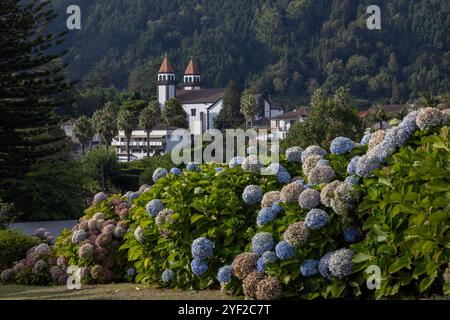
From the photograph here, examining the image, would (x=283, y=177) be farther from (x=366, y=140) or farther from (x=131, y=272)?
(x=131, y=272)

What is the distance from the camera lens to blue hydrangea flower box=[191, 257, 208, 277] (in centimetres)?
785

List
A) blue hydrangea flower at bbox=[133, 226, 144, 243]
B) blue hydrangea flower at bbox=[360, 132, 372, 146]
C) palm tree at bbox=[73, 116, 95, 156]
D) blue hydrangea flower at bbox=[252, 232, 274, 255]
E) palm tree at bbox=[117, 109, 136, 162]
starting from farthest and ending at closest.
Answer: palm tree at bbox=[117, 109, 136, 162]
palm tree at bbox=[73, 116, 95, 156]
blue hydrangea flower at bbox=[133, 226, 144, 243]
blue hydrangea flower at bbox=[360, 132, 372, 146]
blue hydrangea flower at bbox=[252, 232, 274, 255]

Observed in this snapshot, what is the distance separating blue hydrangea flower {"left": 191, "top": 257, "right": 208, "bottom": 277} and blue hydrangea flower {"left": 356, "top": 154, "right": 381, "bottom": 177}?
187cm

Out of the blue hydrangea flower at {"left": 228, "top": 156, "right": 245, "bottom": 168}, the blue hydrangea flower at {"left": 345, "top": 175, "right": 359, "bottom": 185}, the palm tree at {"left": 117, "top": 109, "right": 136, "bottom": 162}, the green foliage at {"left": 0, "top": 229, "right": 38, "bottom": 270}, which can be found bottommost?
the palm tree at {"left": 117, "top": 109, "right": 136, "bottom": 162}

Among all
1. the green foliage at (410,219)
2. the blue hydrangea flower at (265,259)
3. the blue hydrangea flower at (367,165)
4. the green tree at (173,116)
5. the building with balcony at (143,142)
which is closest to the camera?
the green foliage at (410,219)

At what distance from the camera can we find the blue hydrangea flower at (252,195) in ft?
26.0

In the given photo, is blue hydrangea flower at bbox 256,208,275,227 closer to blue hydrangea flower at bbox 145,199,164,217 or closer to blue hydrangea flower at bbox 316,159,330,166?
blue hydrangea flower at bbox 316,159,330,166

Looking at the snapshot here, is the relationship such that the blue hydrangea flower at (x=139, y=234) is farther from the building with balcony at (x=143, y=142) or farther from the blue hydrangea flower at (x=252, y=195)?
the building with balcony at (x=143, y=142)

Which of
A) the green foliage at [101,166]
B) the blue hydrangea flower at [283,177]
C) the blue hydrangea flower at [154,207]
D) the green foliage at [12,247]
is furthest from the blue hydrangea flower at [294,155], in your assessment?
the green foliage at [101,166]

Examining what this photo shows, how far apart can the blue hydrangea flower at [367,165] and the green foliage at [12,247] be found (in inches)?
313

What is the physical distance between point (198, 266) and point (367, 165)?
2.01 m

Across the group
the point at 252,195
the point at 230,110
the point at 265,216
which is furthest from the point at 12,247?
the point at 230,110

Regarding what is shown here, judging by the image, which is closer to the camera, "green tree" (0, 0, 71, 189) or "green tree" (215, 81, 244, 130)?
"green tree" (0, 0, 71, 189)

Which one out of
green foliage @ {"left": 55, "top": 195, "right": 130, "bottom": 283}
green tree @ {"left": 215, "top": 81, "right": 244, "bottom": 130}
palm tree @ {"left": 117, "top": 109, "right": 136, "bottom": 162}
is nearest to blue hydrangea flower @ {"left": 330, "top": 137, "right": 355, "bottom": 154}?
green foliage @ {"left": 55, "top": 195, "right": 130, "bottom": 283}
